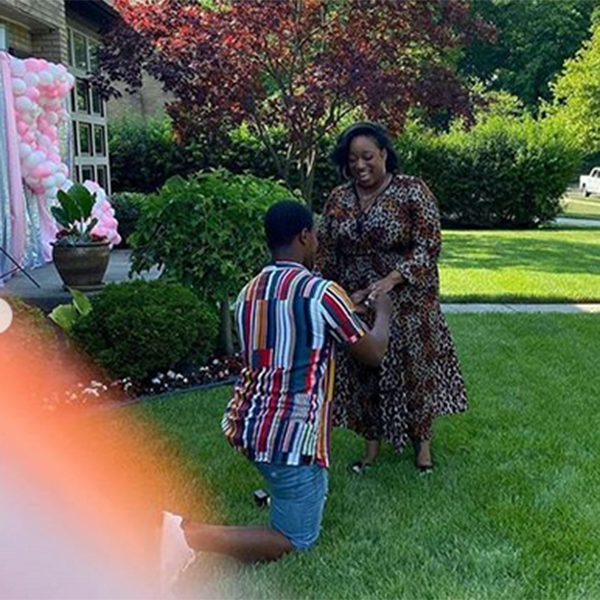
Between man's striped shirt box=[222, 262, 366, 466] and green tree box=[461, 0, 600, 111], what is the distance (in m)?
40.5

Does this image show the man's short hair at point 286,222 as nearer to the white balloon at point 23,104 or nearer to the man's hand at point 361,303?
the man's hand at point 361,303

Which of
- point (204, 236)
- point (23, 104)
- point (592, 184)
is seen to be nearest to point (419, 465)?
point (204, 236)

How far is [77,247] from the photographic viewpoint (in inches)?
237

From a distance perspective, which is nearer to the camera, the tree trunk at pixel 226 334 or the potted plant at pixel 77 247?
the tree trunk at pixel 226 334

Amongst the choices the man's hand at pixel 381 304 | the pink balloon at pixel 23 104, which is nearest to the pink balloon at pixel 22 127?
the pink balloon at pixel 23 104

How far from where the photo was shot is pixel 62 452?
11.9 feet

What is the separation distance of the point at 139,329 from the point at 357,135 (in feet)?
7.34

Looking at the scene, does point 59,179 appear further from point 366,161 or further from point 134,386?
point 366,161

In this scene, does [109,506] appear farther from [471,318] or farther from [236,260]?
[471,318]

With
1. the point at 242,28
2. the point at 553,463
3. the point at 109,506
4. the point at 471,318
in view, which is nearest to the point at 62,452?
the point at 109,506

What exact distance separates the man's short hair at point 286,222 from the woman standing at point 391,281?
64 cm

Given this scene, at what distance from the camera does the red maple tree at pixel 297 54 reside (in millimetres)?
9094

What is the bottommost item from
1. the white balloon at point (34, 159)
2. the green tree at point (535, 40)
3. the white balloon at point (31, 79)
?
the white balloon at point (34, 159)

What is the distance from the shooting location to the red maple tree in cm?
909
